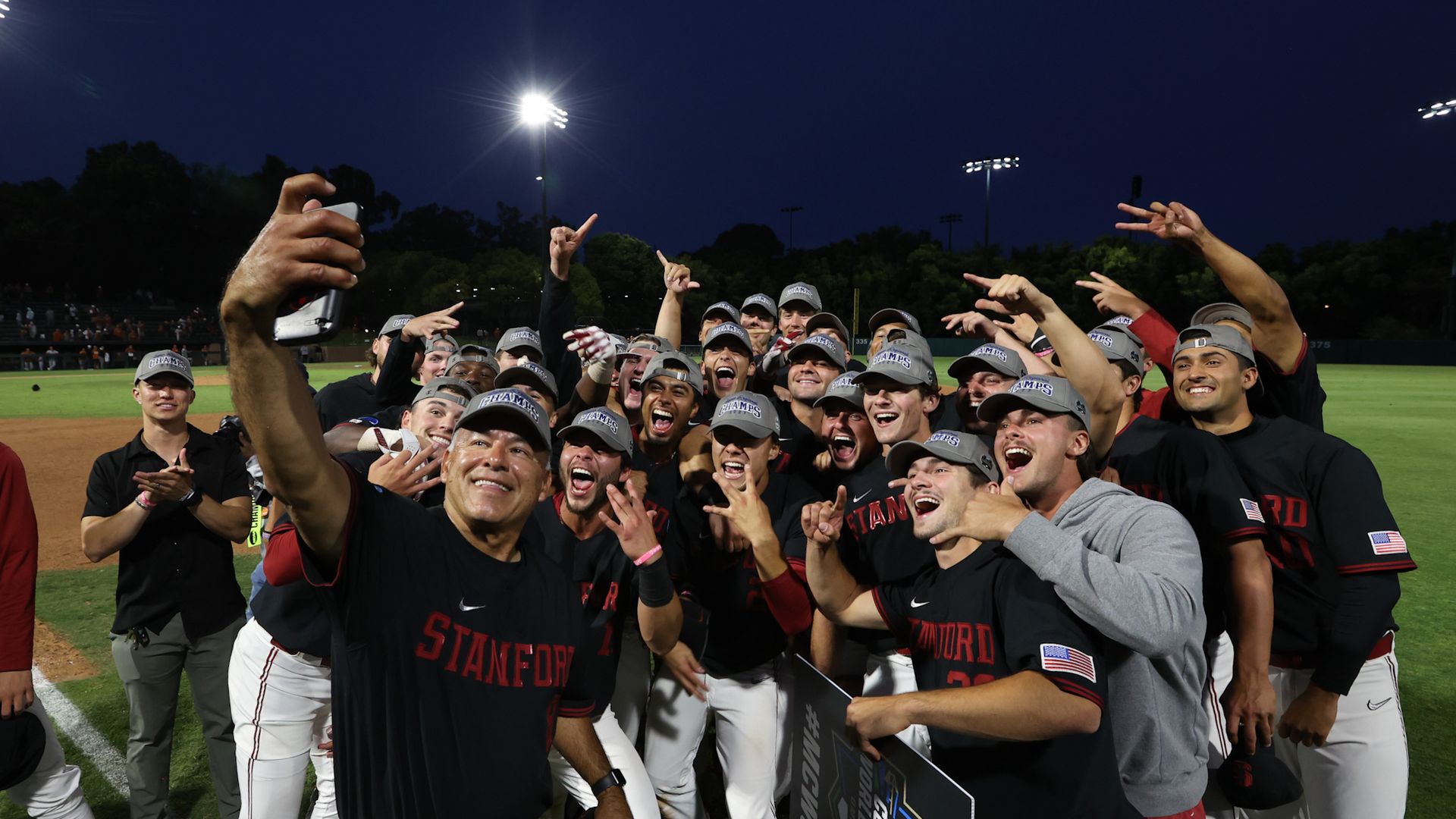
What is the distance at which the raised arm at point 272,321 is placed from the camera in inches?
71.0

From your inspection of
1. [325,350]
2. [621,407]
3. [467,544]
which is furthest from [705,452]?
[325,350]

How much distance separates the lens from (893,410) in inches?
172

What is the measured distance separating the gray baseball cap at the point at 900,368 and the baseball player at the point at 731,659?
0.66 m

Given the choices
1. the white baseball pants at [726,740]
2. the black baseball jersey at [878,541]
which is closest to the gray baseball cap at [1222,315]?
the black baseball jersey at [878,541]

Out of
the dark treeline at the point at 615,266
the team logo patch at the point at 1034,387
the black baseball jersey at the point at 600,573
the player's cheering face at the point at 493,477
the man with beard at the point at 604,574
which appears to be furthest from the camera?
the dark treeline at the point at 615,266

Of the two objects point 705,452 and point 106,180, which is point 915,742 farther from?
point 106,180

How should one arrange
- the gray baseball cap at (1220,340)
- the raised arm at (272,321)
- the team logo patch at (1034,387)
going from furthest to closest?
the gray baseball cap at (1220,340) < the team logo patch at (1034,387) < the raised arm at (272,321)

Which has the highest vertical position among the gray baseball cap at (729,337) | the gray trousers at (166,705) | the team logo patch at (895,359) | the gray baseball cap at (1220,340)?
the gray baseball cap at (729,337)

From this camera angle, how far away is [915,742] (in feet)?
12.7

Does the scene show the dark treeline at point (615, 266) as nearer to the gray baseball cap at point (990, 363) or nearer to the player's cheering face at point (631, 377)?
the player's cheering face at point (631, 377)

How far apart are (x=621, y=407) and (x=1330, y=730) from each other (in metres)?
4.78

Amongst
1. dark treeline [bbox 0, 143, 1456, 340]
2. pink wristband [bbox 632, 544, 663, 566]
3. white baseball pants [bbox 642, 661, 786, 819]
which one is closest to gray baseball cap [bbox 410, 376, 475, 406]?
pink wristband [bbox 632, 544, 663, 566]

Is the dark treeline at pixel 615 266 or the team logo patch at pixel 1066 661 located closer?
the team logo patch at pixel 1066 661

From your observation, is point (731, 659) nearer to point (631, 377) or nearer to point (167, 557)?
point (631, 377)
